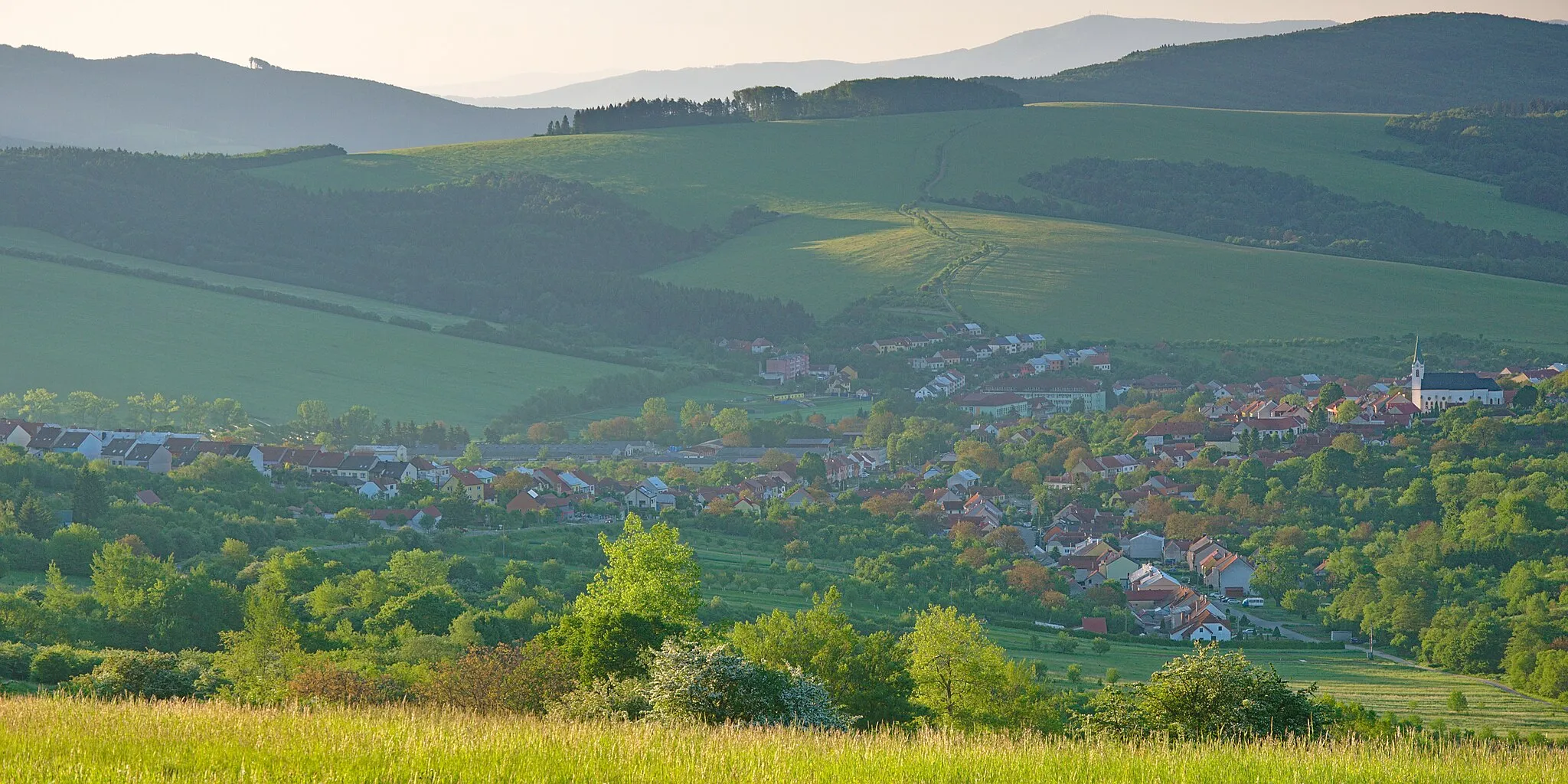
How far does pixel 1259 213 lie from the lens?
154875 millimetres

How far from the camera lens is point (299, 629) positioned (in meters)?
30.2

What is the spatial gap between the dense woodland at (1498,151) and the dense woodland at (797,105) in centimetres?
5018

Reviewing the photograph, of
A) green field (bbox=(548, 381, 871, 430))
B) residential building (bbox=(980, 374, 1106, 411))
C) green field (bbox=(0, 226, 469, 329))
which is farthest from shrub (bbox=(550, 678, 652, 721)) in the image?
green field (bbox=(0, 226, 469, 329))

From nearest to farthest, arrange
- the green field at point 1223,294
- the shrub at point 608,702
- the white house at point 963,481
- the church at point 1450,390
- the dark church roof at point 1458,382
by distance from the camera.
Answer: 1. the shrub at point 608,702
2. the white house at point 963,481
3. the church at point 1450,390
4. the dark church roof at point 1458,382
5. the green field at point 1223,294

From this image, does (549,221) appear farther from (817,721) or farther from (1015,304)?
(817,721)

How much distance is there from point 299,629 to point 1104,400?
7440 cm

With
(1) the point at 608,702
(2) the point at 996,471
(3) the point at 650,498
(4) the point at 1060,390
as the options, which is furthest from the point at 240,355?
(1) the point at 608,702

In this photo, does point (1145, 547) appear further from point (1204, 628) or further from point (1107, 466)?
point (1107, 466)

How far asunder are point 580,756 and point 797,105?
18372cm

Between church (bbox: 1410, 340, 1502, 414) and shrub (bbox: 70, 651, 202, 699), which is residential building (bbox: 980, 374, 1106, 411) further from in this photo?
shrub (bbox: 70, 651, 202, 699)

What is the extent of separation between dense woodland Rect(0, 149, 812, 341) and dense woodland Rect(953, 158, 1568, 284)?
33310mm

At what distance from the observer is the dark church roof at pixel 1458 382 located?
262ft

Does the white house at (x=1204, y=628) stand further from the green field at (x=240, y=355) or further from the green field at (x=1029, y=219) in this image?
the green field at (x=1029, y=219)

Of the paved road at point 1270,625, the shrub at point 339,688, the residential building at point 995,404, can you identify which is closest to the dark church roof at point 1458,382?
the residential building at point 995,404
